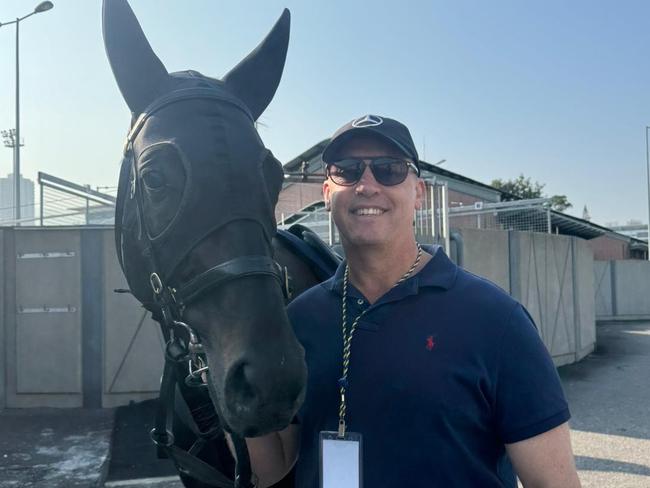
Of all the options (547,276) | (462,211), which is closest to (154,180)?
(547,276)

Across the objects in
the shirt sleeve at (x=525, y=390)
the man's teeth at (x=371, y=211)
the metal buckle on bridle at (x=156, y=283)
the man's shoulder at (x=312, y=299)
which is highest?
the man's teeth at (x=371, y=211)

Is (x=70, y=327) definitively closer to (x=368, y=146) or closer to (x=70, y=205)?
(x=70, y=205)

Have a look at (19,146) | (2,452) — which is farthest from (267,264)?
(19,146)

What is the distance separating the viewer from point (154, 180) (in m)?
1.67

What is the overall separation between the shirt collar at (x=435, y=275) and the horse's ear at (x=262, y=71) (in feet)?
2.85

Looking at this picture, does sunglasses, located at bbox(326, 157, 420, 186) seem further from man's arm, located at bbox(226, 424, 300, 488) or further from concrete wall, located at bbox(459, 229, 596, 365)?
concrete wall, located at bbox(459, 229, 596, 365)

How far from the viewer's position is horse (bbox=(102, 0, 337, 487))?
142 cm

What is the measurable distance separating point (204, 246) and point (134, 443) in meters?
5.58

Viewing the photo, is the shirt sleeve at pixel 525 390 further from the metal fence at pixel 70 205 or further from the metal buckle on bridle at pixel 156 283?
the metal fence at pixel 70 205

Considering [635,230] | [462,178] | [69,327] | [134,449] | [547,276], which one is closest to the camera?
[134,449]

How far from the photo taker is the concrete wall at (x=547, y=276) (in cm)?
940

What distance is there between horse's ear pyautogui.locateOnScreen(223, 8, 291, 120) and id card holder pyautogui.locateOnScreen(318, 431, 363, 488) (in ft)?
4.28

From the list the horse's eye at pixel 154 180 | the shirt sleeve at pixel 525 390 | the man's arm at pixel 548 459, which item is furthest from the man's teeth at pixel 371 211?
the man's arm at pixel 548 459

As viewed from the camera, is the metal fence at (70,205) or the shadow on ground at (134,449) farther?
the metal fence at (70,205)
